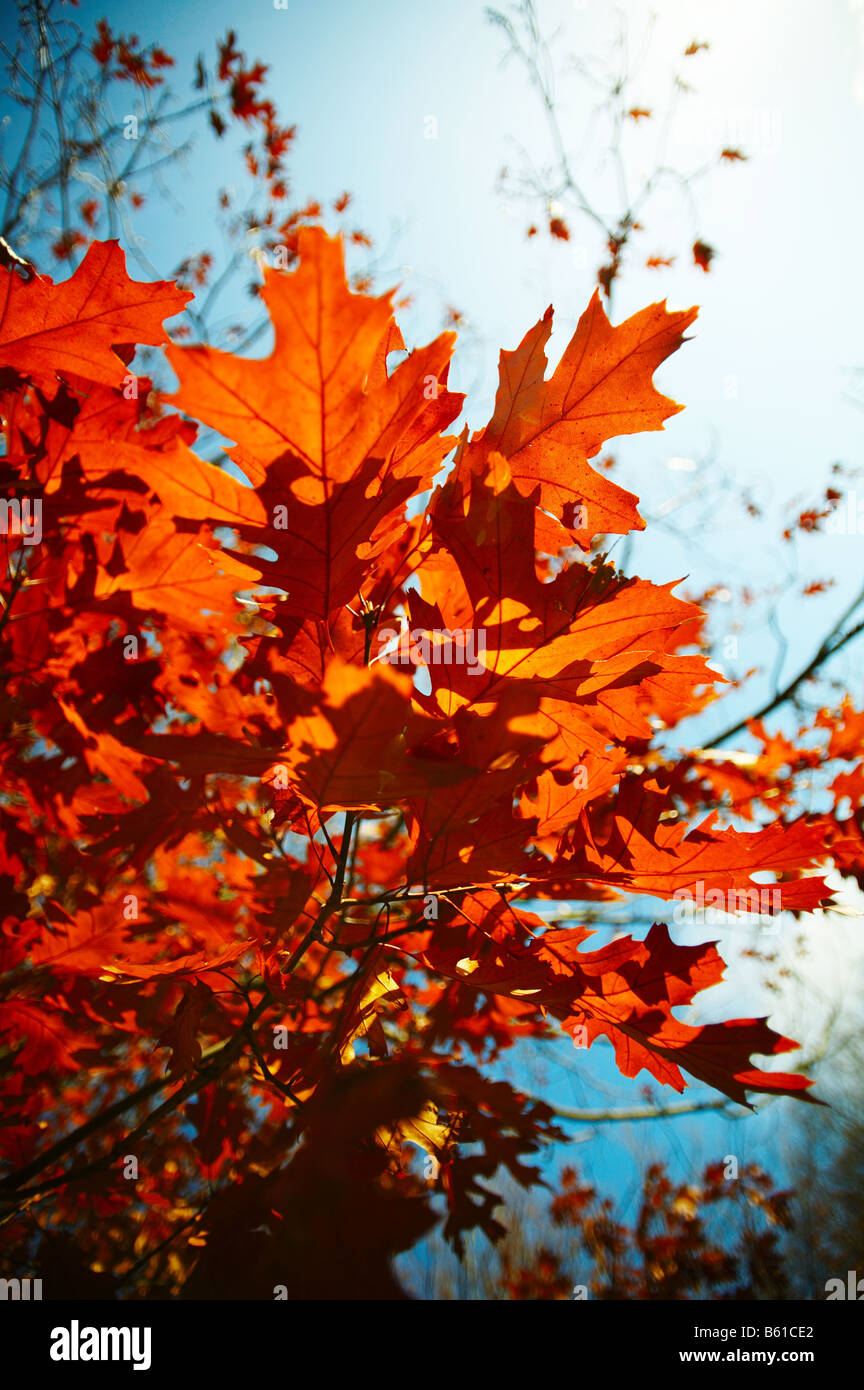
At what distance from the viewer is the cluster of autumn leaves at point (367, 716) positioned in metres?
0.71

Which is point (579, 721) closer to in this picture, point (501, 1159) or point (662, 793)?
point (662, 793)

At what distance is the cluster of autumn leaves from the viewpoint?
0.71 metres

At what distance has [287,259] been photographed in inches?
178

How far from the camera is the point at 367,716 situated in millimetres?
589

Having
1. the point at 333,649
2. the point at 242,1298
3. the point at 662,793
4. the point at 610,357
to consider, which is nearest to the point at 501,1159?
the point at 242,1298

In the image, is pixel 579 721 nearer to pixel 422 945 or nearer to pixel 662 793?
pixel 662 793

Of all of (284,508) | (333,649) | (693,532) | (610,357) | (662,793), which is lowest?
(662,793)

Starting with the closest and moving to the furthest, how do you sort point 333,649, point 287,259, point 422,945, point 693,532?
point 333,649 → point 422,945 → point 287,259 → point 693,532

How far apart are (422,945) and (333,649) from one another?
128 centimetres
